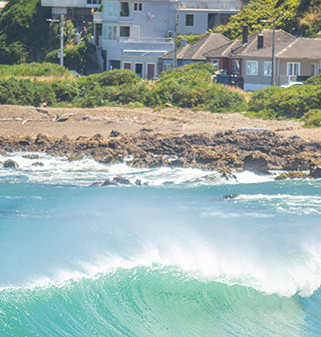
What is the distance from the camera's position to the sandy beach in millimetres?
36094

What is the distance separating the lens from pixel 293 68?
51.3 m

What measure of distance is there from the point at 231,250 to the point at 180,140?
625 inches

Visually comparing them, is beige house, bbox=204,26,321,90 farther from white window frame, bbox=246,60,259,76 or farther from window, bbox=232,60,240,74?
window, bbox=232,60,240,74

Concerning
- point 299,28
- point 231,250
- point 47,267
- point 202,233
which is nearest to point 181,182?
point 202,233

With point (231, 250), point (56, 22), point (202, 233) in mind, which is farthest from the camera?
point (56, 22)

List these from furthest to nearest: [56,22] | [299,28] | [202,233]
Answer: [56,22] → [299,28] → [202,233]

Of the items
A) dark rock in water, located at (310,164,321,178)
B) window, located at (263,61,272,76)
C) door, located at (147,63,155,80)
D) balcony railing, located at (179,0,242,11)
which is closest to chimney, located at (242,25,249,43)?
window, located at (263,61,272,76)

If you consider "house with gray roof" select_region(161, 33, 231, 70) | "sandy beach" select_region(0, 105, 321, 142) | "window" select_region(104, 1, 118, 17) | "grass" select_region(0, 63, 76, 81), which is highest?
"window" select_region(104, 1, 118, 17)

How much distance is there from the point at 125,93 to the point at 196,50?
17518 mm


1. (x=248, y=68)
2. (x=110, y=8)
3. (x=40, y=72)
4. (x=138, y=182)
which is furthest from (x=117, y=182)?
(x=110, y=8)

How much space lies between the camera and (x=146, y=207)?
22.2 metres

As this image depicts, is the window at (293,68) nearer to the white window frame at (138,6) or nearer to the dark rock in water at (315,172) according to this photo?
the white window frame at (138,6)

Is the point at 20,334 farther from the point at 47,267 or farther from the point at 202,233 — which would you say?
the point at 202,233

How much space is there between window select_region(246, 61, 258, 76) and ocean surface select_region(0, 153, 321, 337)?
29768 mm
